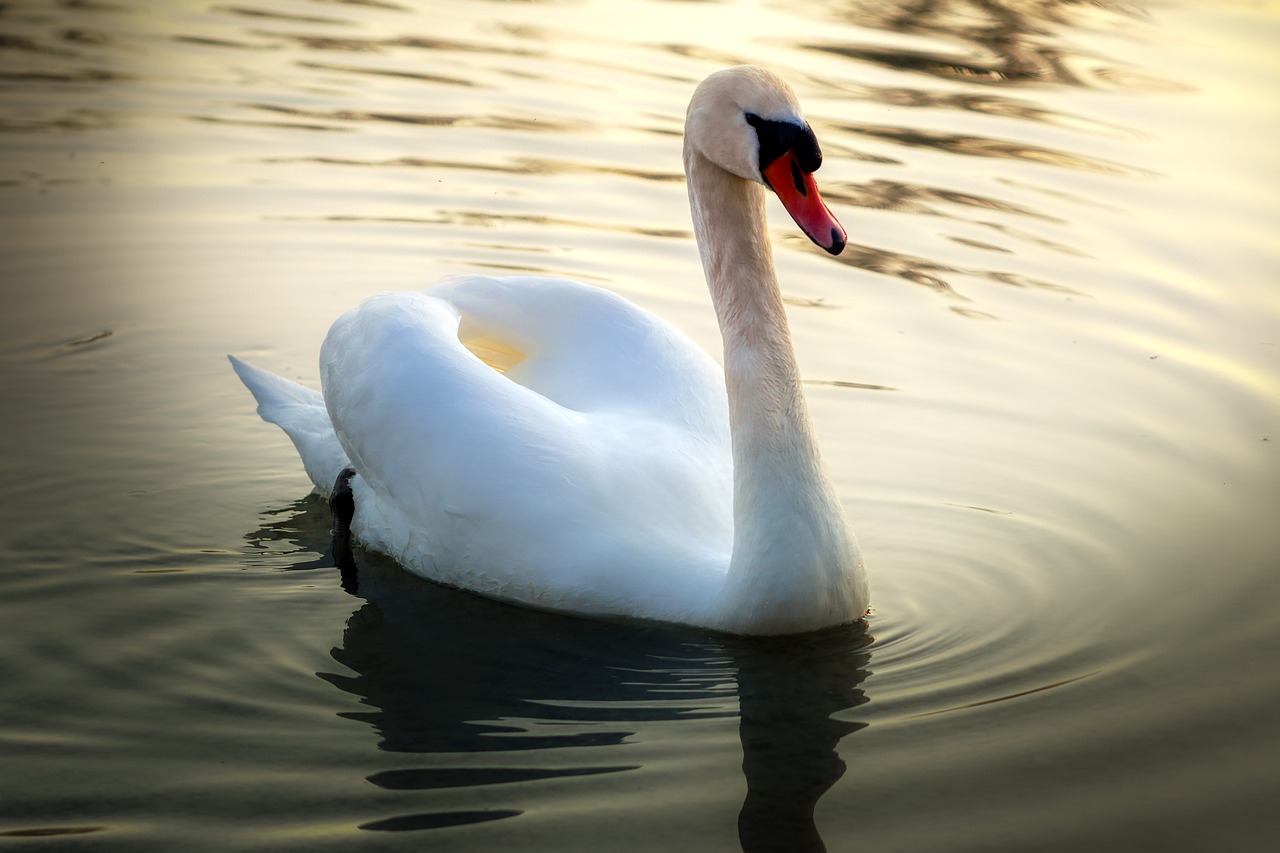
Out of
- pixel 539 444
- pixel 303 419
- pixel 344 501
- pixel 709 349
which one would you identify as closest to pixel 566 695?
pixel 539 444

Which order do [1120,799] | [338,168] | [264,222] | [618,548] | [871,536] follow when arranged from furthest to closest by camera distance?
[338,168], [264,222], [871,536], [618,548], [1120,799]

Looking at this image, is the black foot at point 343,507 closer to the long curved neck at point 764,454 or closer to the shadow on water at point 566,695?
the shadow on water at point 566,695

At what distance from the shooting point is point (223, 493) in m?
6.94

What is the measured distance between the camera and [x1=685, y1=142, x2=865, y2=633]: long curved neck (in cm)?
549

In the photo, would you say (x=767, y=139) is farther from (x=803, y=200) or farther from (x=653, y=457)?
(x=653, y=457)

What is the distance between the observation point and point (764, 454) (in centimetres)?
559

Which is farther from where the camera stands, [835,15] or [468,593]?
[835,15]

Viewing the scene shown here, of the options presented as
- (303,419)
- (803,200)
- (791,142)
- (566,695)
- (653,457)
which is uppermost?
(791,142)

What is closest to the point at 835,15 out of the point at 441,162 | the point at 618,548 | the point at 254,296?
the point at 441,162

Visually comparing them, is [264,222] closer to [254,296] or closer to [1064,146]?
[254,296]

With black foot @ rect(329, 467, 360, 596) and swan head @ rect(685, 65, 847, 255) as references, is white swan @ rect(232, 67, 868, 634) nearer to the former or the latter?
swan head @ rect(685, 65, 847, 255)

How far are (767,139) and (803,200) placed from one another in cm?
23

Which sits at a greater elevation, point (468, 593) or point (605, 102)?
point (605, 102)

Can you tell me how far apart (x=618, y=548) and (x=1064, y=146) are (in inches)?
298
